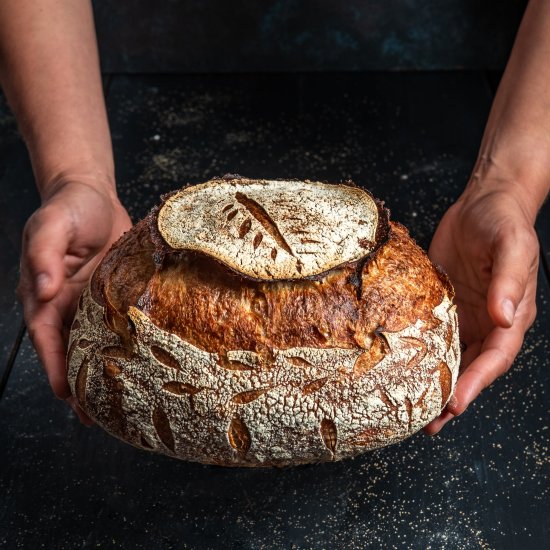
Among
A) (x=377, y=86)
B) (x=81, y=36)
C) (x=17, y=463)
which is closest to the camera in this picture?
(x=17, y=463)

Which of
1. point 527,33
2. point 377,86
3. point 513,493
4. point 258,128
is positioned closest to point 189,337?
point 513,493

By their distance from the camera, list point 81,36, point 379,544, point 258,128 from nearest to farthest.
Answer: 1. point 379,544
2. point 81,36
3. point 258,128

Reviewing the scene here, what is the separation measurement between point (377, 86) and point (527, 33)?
799 millimetres

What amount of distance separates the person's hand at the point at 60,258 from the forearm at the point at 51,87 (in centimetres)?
9

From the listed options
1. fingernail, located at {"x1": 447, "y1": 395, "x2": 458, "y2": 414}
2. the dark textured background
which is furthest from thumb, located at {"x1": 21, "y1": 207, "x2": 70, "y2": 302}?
the dark textured background

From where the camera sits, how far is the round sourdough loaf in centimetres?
105

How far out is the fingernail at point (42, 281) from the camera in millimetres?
1153

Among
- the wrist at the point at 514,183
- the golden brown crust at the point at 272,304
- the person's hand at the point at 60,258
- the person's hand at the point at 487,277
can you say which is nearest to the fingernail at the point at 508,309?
the person's hand at the point at 487,277

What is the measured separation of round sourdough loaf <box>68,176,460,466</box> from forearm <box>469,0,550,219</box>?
43cm

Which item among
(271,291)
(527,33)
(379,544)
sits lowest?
(379,544)

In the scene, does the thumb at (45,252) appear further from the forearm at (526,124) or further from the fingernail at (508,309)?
the forearm at (526,124)

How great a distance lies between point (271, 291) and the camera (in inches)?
42.3

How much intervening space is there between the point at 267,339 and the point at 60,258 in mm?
373

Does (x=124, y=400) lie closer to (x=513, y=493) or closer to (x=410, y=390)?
(x=410, y=390)
